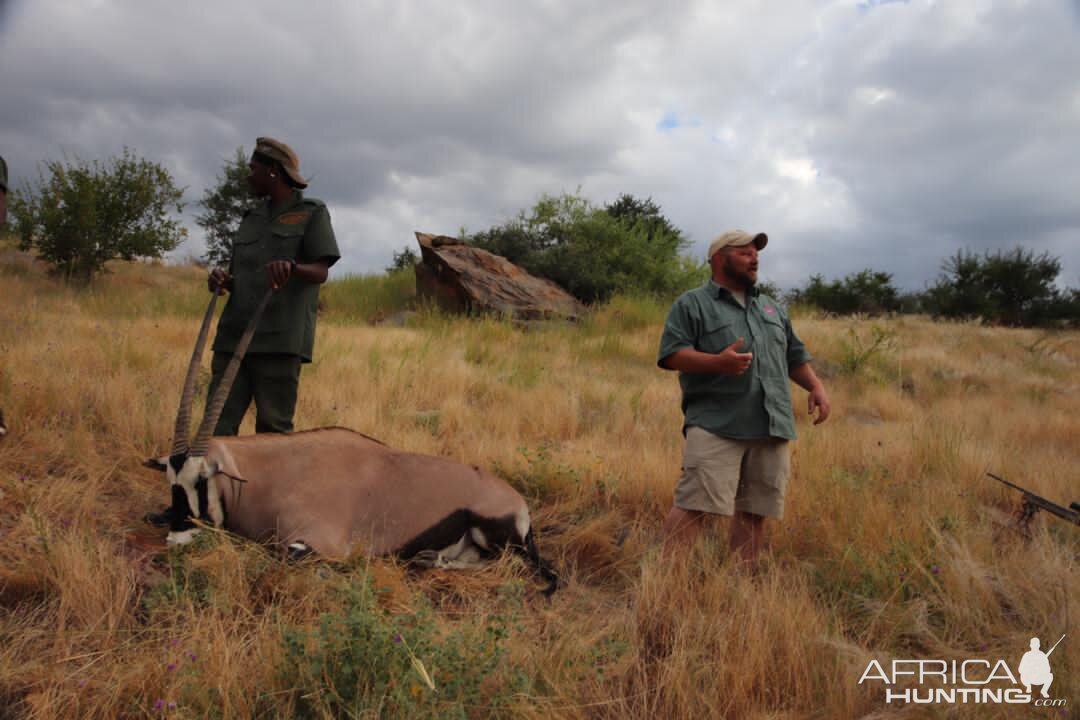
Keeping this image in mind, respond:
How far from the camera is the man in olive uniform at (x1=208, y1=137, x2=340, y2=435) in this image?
11.0 ft

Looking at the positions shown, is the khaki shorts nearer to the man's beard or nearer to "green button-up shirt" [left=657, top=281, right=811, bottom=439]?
"green button-up shirt" [left=657, top=281, right=811, bottom=439]

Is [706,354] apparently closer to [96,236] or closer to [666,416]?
[666,416]

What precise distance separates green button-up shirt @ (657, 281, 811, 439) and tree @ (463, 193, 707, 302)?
431 inches

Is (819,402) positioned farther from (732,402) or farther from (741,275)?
(741,275)

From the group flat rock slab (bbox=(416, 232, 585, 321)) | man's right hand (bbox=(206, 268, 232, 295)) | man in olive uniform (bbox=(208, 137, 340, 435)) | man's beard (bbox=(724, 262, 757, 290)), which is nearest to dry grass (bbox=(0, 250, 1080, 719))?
man in olive uniform (bbox=(208, 137, 340, 435))

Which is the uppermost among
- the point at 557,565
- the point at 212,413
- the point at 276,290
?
the point at 276,290

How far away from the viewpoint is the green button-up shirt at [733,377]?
124 inches

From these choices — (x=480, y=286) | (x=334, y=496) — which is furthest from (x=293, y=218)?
(x=480, y=286)

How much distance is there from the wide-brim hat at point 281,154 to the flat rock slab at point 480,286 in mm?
8066

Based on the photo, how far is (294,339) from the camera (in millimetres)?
3361

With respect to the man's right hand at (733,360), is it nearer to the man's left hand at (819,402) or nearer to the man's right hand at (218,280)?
the man's left hand at (819,402)

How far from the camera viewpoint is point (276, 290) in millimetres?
3330

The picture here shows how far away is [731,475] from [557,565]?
105 cm

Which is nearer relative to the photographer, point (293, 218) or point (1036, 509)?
point (293, 218)
